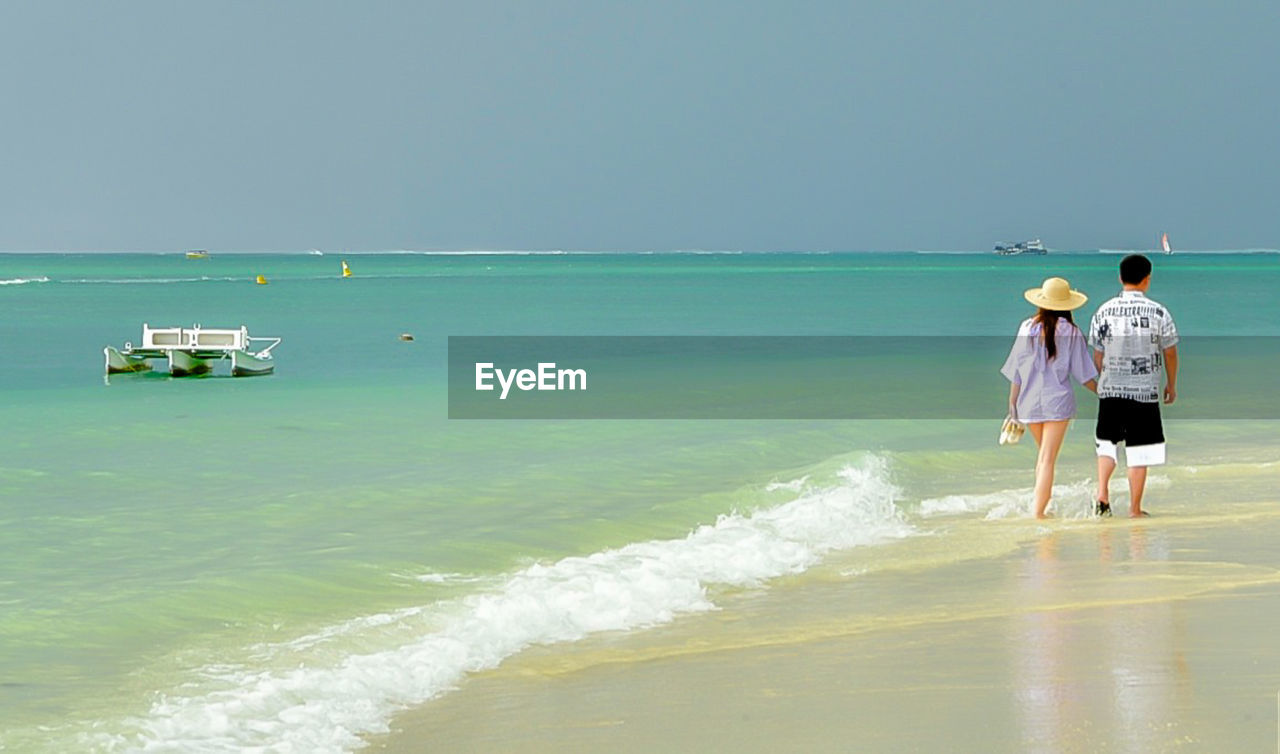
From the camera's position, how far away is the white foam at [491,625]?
214 inches

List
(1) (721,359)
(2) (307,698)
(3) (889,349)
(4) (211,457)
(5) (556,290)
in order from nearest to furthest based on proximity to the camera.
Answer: (2) (307,698), (4) (211,457), (1) (721,359), (3) (889,349), (5) (556,290)

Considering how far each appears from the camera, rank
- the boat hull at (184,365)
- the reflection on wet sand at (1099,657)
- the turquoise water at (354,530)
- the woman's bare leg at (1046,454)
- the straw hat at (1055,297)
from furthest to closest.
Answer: the boat hull at (184,365), the woman's bare leg at (1046,454), the straw hat at (1055,297), the turquoise water at (354,530), the reflection on wet sand at (1099,657)

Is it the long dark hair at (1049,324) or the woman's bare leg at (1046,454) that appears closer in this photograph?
the long dark hair at (1049,324)

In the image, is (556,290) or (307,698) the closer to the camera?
(307,698)

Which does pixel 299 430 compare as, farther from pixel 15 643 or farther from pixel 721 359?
pixel 721 359

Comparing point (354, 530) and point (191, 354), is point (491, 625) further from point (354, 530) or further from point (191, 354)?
point (191, 354)

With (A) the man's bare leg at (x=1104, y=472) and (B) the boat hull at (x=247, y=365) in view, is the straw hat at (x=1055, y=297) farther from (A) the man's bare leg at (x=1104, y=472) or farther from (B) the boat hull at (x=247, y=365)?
(B) the boat hull at (x=247, y=365)

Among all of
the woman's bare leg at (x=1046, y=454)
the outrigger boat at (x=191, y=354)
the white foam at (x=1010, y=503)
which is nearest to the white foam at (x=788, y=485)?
the white foam at (x=1010, y=503)

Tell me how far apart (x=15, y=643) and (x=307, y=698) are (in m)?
2.20

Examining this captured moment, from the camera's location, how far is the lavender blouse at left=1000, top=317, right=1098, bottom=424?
30.8 ft

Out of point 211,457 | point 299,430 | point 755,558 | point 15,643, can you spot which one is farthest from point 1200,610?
point 299,430

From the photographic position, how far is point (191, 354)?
27188 mm

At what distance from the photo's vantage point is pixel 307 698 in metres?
5.82

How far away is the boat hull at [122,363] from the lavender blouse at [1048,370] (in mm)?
21427
